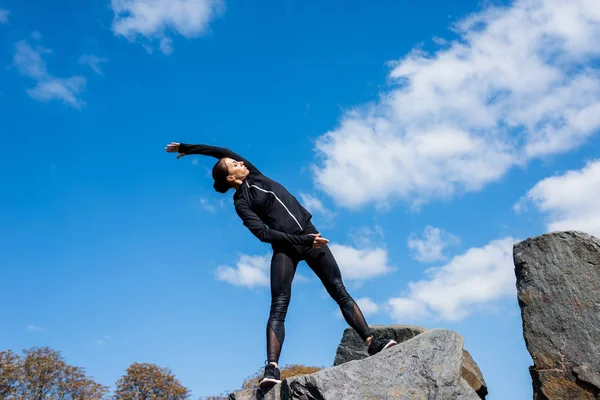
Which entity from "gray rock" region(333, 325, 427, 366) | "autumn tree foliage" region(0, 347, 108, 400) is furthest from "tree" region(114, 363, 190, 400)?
"gray rock" region(333, 325, 427, 366)

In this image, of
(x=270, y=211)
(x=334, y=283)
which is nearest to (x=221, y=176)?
(x=270, y=211)

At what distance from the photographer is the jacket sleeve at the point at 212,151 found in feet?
24.8

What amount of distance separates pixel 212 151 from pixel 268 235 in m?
1.76

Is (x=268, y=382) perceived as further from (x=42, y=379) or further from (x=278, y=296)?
(x=42, y=379)

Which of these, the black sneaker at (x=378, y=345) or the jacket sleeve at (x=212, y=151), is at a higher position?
the jacket sleeve at (x=212, y=151)

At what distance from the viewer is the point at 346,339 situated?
9.78 m

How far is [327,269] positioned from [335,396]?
1622mm

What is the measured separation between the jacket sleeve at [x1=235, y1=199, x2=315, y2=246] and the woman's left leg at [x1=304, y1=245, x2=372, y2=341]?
0.37 m

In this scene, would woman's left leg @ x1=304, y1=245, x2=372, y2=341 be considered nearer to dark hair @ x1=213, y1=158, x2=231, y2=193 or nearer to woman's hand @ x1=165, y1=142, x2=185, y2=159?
dark hair @ x1=213, y1=158, x2=231, y2=193

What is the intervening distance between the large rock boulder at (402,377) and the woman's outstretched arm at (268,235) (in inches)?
58.3

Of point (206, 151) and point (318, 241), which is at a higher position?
point (206, 151)

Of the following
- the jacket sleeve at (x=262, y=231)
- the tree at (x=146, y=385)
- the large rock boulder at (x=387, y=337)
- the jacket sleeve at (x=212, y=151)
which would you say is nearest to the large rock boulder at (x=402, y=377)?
the jacket sleeve at (x=262, y=231)

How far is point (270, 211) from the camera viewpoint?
7.00 metres

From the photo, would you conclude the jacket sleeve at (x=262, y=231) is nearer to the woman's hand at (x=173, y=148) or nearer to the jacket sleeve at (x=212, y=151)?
the jacket sleeve at (x=212, y=151)
